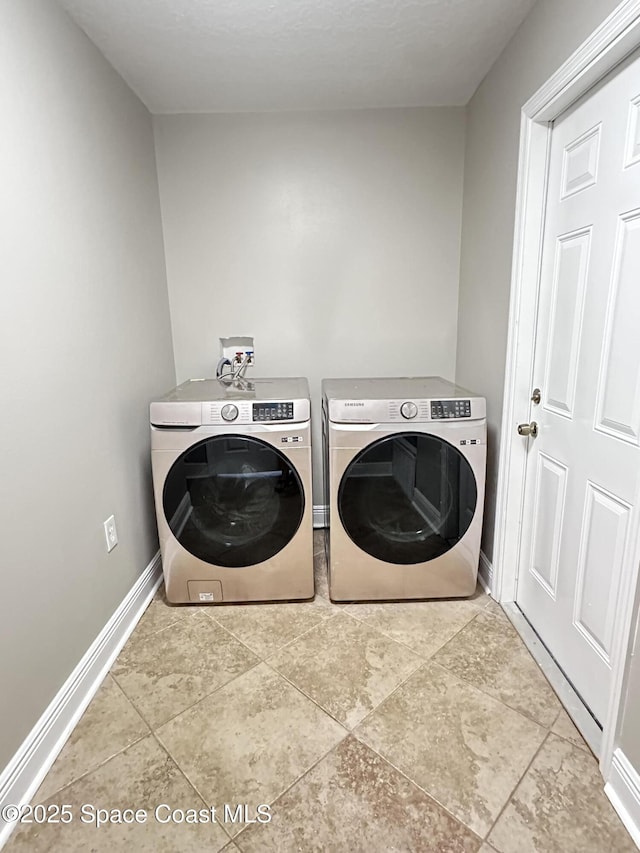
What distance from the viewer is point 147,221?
2064 millimetres

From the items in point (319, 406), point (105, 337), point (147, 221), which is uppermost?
point (147, 221)

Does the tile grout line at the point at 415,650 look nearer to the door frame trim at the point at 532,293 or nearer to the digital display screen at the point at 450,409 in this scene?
the door frame trim at the point at 532,293

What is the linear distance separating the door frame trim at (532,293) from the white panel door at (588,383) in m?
0.04

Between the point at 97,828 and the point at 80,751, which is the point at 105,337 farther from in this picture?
the point at 97,828

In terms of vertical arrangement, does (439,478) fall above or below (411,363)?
below

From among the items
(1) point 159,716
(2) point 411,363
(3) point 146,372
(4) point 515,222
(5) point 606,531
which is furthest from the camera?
(2) point 411,363

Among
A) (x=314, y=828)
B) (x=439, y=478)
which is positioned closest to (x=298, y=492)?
(x=439, y=478)

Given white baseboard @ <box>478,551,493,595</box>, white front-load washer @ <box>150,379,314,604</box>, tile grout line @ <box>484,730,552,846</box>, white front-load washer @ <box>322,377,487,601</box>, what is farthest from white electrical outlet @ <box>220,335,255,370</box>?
tile grout line @ <box>484,730,552,846</box>

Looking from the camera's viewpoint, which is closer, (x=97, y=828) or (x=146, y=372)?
(x=97, y=828)

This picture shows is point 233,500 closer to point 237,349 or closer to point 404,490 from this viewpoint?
point 404,490

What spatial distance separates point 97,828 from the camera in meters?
1.08

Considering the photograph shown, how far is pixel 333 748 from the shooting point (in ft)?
4.16

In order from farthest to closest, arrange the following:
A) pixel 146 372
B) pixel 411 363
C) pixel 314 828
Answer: pixel 411 363 → pixel 146 372 → pixel 314 828

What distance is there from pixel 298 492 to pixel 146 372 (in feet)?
3.08
